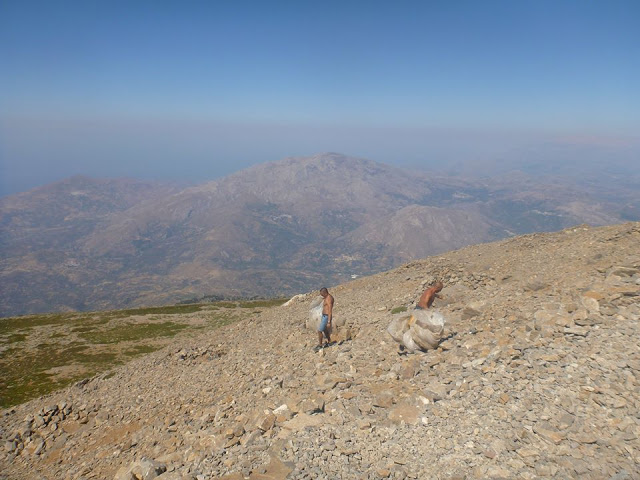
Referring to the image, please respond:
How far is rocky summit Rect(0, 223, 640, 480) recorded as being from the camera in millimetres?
11516

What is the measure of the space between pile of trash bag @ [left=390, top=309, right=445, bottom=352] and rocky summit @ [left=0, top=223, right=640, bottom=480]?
1.87ft

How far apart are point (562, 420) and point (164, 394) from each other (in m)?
21.5

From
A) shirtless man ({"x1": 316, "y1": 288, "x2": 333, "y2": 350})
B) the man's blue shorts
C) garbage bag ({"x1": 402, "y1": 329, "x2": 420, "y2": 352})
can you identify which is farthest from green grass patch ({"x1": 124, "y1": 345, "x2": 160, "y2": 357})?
garbage bag ({"x1": 402, "y1": 329, "x2": 420, "y2": 352})

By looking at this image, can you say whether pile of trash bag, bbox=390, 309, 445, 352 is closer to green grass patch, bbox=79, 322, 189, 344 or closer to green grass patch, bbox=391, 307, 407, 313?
green grass patch, bbox=391, 307, 407, 313

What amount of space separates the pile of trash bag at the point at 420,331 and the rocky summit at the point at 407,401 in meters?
0.57

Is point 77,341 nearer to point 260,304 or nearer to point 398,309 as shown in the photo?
point 260,304

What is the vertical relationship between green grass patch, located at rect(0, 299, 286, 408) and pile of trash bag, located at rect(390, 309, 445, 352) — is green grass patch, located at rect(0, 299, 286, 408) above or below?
below

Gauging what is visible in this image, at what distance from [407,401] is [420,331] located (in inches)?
173

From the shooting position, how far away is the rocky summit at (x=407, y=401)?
11.5 metres

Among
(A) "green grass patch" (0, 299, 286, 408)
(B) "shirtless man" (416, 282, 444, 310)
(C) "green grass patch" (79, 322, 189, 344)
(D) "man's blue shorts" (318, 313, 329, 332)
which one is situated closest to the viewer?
(D) "man's blue shorts" (318, 313, 329, 332)

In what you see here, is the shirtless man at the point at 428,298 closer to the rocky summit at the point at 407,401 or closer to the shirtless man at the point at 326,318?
the rocky summit at the point at 407,401

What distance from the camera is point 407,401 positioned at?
14492mm

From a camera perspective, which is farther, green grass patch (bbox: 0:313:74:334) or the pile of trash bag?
green grass patch (bbox: 0:313:74:334)

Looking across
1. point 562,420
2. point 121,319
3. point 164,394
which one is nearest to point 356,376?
point 562,420
